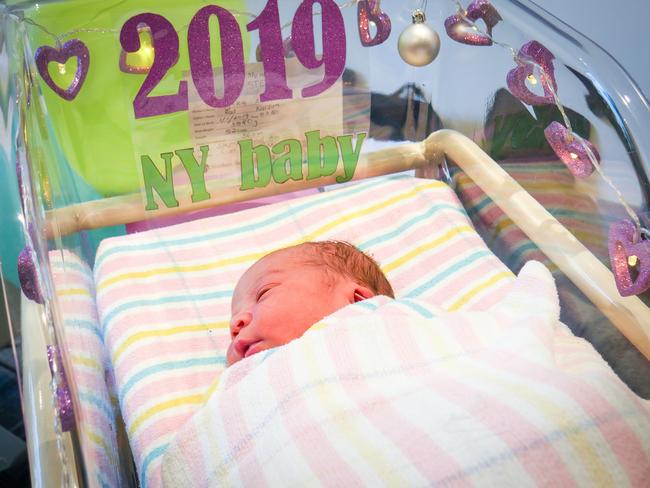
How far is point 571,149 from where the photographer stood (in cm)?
104

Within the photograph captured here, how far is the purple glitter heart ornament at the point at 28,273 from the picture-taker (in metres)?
0.78

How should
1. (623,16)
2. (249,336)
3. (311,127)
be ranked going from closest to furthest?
(249,336) → (311,127) → (623,16)

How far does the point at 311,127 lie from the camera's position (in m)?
1.28

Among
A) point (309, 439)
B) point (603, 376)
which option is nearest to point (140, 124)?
point (309, 439)

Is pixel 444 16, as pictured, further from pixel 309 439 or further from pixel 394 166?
pixel 309 439

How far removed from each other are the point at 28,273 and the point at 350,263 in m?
0.43

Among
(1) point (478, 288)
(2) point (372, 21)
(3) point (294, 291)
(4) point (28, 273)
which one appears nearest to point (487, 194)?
(1) point (478, 288)

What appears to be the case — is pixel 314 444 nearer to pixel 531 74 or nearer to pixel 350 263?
pixel 350 263

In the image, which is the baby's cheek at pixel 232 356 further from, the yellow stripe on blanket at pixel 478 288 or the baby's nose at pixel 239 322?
the yellow stripe on blanket at pixel 478 288

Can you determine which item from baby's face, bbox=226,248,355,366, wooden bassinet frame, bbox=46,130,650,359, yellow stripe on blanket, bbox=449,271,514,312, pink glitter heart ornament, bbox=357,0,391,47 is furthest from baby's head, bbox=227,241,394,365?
pink glitter heart ornament, bbox=357,0,391,47

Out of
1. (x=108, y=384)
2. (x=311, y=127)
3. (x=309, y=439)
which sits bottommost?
(x=108, y=384)

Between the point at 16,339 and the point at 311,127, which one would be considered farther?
the point at 311,127

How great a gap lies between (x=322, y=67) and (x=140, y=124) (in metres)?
0.31

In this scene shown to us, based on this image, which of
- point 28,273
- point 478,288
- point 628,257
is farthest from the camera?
point 478,288
